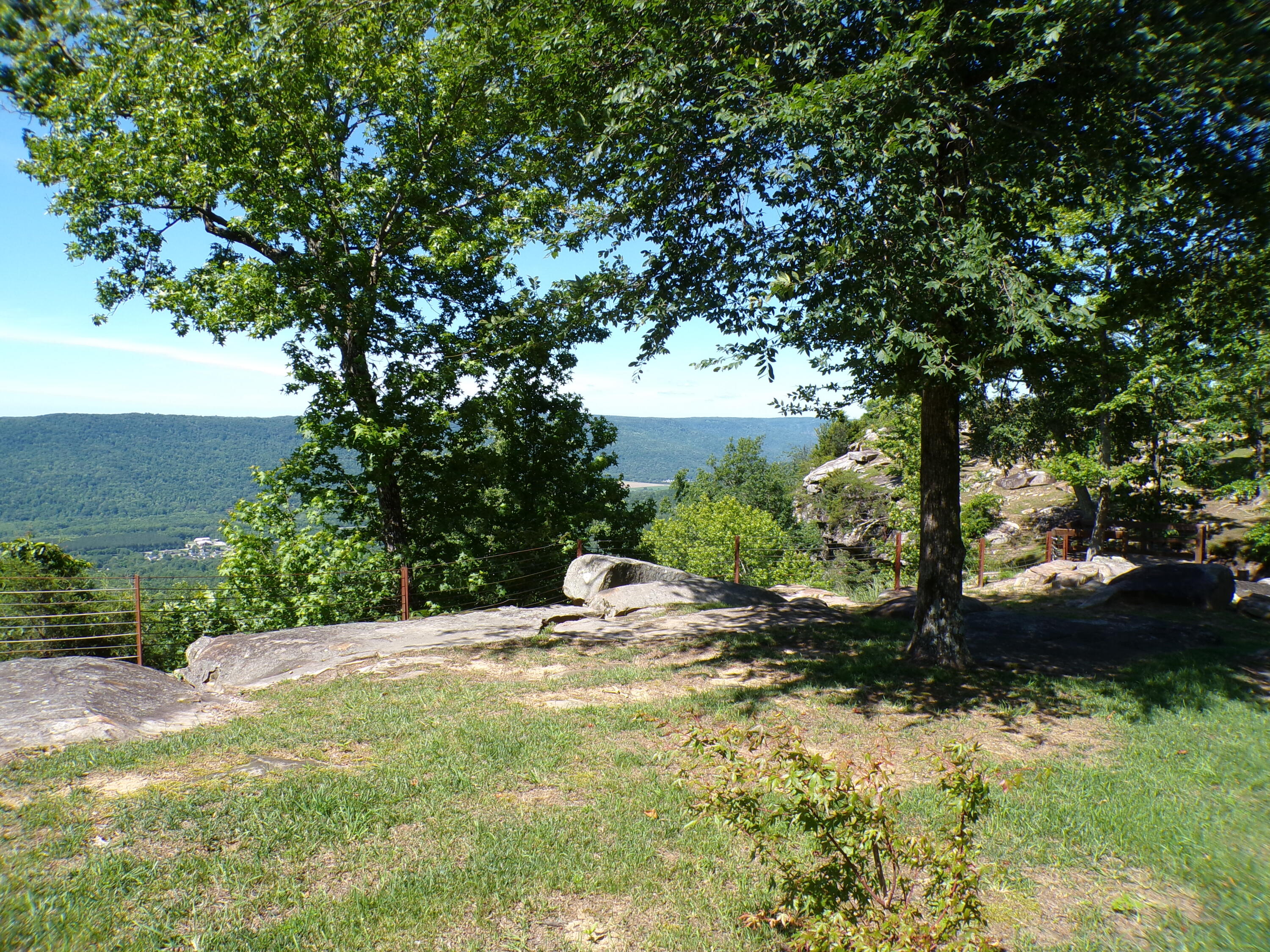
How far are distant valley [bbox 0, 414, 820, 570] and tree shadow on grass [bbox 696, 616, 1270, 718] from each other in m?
115

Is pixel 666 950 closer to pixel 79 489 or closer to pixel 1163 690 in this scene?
pixel 1163 690

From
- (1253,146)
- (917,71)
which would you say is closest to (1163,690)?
(1253,146)

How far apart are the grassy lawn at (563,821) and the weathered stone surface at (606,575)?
5.31 metres

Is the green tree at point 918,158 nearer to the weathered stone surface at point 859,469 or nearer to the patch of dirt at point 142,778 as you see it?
the patch of dirt at point 142,778

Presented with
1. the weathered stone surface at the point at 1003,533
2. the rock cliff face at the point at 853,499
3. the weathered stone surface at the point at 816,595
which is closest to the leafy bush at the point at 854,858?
the weathered stone surface at the point at 816,595

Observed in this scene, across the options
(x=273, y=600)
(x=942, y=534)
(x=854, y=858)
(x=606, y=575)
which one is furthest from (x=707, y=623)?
(x=273, y=600)

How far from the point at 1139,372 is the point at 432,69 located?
1435 cm

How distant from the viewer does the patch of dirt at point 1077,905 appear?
351 cm

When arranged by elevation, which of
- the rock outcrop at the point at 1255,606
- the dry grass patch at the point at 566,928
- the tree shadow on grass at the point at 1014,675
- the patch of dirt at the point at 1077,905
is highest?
the dry grass patch at the point at 566,928

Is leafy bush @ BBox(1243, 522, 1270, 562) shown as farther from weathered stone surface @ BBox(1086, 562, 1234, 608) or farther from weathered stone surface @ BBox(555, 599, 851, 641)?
weathered stone surface @ BBox(555, 599, 851, 641)

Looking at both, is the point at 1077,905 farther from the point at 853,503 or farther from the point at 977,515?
the point at 853,503

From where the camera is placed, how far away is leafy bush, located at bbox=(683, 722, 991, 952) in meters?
2.77

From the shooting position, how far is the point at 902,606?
11.8m

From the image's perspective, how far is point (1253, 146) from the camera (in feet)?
20.2
